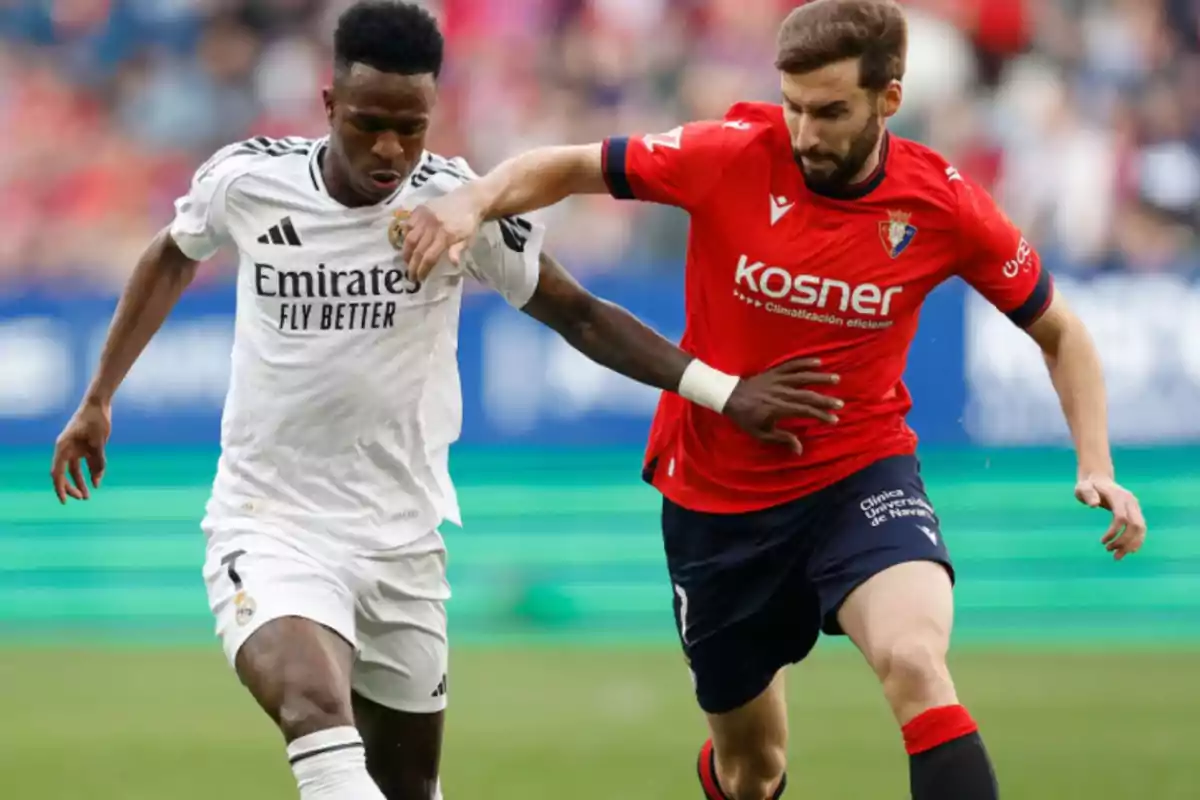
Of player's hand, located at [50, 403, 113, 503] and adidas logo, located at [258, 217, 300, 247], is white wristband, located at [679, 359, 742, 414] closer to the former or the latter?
adidas logo, located at [258, 217, 300, 247]

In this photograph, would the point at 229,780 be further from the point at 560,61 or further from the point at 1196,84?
the point at 1196,84

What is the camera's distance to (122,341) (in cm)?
637

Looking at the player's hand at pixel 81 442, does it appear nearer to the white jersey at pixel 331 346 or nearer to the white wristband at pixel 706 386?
the white jersey at pixel 331 346

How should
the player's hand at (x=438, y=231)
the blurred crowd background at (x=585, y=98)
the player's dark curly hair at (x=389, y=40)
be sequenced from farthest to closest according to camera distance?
the blurred crowd background at (x=585, y=98) < the player's dark curly hair at (x=389, y=40) < the player's hand at (x=438, y=231)

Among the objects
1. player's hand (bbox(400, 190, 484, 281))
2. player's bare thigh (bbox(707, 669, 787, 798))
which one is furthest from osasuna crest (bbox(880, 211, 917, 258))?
player's bare thigh (bbox(707, 669, 787, 798))

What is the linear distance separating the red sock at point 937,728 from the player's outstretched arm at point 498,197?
1714 mm

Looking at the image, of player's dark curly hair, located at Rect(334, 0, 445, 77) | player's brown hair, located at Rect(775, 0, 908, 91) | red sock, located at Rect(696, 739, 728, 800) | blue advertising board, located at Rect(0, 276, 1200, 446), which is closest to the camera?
player's dark curly hair, located at Rect(334, 0, 445, 77)

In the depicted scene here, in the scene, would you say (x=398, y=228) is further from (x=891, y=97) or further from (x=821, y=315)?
(x=891, y=97)

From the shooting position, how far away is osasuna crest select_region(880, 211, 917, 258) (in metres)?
6.16

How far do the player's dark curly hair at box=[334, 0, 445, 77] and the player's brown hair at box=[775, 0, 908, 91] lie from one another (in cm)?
97

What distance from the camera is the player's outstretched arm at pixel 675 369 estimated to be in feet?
20.2

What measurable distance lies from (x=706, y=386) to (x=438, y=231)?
105 centimetres

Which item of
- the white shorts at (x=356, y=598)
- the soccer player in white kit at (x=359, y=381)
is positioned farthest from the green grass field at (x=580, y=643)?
the soccer player in white kit at (x=359, y=381)

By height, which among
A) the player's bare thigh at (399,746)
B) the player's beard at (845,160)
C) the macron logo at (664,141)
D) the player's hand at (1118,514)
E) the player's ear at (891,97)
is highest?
the player's ear at (891,97)
